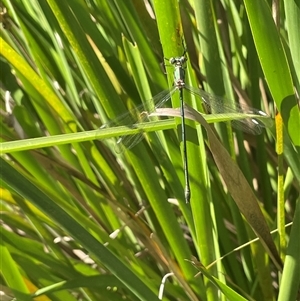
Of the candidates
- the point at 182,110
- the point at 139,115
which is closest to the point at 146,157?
the point at 139,115

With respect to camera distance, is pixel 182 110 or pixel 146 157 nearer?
pixel 182 110

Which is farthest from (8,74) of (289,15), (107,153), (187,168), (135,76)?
(289,15)

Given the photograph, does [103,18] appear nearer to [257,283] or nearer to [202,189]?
[202,189]

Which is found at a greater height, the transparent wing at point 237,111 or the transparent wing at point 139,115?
the transparent wing at point 139,115

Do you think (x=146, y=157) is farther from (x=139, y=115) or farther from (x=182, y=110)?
(x=182, y=110)
